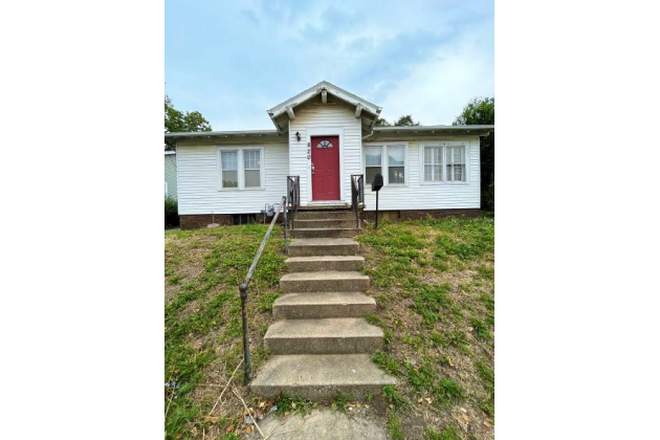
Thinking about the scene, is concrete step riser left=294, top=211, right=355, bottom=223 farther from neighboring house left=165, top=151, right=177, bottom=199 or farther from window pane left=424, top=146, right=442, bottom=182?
neighboring house left=165, top=151, right=177, bottom=199

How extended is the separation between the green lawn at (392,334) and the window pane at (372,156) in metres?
4.39

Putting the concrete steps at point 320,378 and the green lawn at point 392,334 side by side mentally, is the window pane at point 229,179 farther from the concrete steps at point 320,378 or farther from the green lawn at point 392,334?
the concrete steps at point 320,378

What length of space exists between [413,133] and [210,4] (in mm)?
7097

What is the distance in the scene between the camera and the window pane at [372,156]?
816 cm

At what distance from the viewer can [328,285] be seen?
10.1 feet

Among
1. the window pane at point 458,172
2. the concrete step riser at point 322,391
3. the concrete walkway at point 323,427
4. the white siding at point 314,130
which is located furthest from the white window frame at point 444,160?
the concrete walkway at point 323,427

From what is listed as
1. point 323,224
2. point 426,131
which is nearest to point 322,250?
point 323,224

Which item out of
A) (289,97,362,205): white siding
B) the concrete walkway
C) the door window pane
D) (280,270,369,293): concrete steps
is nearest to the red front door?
(289,97,362,205): white siding

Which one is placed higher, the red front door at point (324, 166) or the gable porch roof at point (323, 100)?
the gable porch roof at point (323, 100)

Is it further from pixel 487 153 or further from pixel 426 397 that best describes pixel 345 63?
pixel 426 397

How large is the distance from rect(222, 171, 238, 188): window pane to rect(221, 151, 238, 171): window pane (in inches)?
6.9

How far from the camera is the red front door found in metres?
6.84

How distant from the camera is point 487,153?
10430 millimetres

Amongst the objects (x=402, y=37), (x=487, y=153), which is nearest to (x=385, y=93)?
(x=402, y=37)
